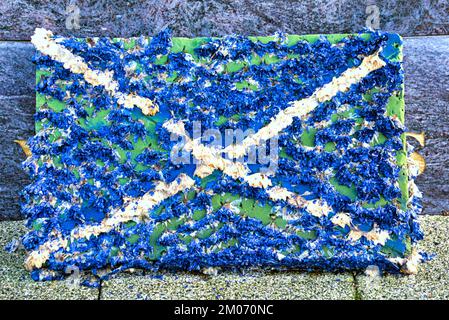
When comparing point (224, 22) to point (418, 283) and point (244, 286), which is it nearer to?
point (244, 286)

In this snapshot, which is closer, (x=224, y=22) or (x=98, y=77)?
(x=98, y=77)

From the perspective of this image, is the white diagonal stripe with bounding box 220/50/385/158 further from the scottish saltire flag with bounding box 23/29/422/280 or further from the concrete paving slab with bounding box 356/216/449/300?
the concrete paving slab with bounding box 356/216/449/300

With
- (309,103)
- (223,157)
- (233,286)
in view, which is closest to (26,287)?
(233,286)

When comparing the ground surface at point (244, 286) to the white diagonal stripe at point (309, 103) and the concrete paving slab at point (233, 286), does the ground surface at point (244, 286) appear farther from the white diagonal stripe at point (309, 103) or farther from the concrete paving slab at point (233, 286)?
the white diagonal stripe at point (309, 103)

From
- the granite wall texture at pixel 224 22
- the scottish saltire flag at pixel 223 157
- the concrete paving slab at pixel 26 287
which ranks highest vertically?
the granite wall texture at pixel 224 22

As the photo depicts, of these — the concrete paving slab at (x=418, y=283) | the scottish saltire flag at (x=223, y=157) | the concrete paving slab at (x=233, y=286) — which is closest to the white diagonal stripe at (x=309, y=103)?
the scottish saltire flag at (x=223, y=157)

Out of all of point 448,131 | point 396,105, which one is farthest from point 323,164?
point 448,131
